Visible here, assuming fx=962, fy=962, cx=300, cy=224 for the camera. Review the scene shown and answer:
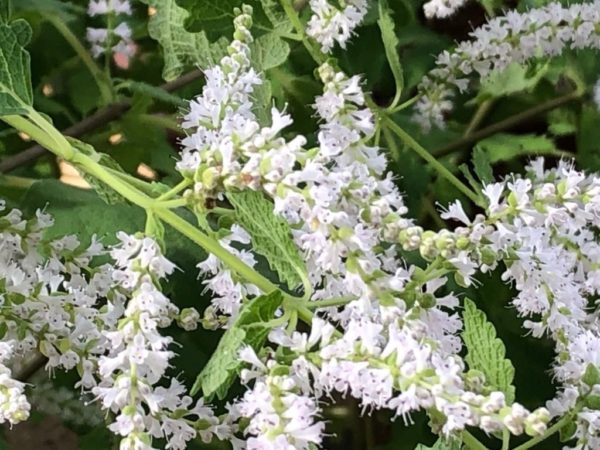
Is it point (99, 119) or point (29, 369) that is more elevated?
point (99, 119)

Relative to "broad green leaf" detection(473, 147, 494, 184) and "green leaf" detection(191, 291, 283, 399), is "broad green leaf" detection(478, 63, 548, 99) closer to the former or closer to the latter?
"broad green leaf" detection(473, 147, 494, 184)

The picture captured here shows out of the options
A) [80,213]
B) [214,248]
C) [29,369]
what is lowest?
[29,369]

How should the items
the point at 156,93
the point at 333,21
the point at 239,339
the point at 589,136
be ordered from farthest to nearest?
the point at 589,136
the point at 156,93
the point at 333,21
the point at 239,339

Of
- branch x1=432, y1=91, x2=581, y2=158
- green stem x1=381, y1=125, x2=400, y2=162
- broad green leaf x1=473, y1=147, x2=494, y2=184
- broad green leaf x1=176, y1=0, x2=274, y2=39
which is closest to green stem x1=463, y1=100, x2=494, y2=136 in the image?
branch x1=432, y1=91, x2=581, y2=158

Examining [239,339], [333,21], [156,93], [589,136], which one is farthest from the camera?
[589,136]

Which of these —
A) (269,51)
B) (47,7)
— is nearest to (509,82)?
(269,51)

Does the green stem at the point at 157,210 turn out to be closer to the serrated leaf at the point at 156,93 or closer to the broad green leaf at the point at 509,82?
the serrated leaf at the point at 156,93

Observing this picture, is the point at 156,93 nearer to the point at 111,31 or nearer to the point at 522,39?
the point at 111,31
